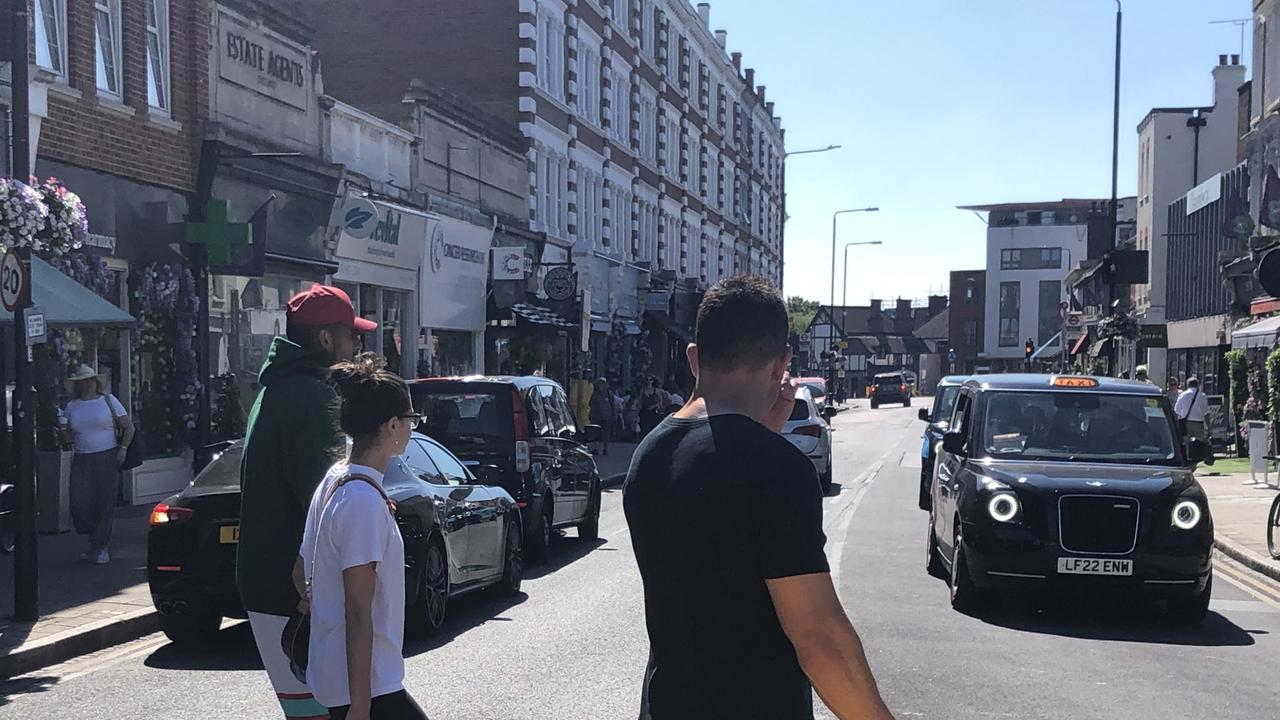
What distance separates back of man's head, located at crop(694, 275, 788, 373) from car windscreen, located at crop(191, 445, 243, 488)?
21.8 feet

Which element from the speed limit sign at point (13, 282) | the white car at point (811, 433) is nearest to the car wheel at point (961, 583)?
the speed limit sign at point (13, 282)

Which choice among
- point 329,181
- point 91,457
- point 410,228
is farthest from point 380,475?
point 410,228

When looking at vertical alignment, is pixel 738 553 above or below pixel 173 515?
above

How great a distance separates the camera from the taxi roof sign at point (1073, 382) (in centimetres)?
1104

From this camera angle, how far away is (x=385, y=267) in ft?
79.9

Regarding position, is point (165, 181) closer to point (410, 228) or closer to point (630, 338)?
point (410, 228)

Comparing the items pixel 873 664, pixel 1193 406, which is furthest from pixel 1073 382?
pixel 1193 406

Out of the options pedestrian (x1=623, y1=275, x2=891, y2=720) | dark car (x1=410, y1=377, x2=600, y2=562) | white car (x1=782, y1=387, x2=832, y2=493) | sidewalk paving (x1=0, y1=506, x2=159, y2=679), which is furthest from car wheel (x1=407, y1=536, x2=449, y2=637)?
white car (x1=782, y1=387, x2=832, y2=493)

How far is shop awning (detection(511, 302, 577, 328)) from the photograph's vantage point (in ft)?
101

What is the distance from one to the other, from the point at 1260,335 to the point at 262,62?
1745cm

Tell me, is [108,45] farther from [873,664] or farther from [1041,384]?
[873,664]

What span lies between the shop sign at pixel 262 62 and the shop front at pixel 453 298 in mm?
5258

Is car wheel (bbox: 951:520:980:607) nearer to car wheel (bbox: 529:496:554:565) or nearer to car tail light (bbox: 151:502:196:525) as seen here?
car wheel (bbox: 529:496:554:565)

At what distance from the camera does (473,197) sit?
95.2 feet
